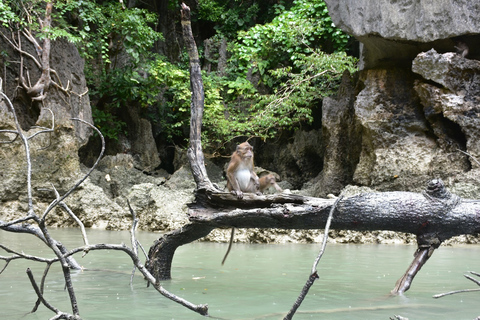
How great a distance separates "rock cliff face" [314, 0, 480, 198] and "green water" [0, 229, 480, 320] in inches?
90.7

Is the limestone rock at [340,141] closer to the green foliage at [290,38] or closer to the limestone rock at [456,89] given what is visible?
the green foliage at [290,38]

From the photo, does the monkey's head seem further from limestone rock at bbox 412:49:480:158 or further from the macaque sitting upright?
limestone rock at bbox 412:49:480:158

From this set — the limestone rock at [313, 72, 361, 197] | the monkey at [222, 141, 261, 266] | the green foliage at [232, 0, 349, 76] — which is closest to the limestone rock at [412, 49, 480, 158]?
the limestone rock at [313, 72, 361, 197]

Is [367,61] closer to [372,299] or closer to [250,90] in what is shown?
[250,90]

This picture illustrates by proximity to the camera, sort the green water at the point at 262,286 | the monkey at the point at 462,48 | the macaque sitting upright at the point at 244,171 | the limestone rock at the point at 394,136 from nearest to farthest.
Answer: the green water at the point at 262,286 < the macaque sitting upright at the point at 244,171 < the monkey at the point at 462,48 < the limestone rock at the point at 394,136

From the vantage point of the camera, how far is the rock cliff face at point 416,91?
9.16 m

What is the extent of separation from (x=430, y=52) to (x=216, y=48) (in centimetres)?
945

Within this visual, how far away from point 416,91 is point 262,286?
6.50m

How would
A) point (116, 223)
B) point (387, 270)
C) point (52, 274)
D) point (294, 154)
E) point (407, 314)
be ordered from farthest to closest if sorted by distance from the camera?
point (294, 154) < point (116, 223) < point (387, 270) < point (52, 274) < point (407, 314)

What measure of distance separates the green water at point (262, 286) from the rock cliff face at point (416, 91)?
2.30m

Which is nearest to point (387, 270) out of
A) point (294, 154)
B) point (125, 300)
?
point (125, 300)

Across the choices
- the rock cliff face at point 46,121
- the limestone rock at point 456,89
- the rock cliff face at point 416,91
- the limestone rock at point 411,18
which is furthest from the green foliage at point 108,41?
the limestone rock at point 456,89

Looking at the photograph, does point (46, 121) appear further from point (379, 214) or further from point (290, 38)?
point (379, 214)

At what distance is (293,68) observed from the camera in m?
14.9
